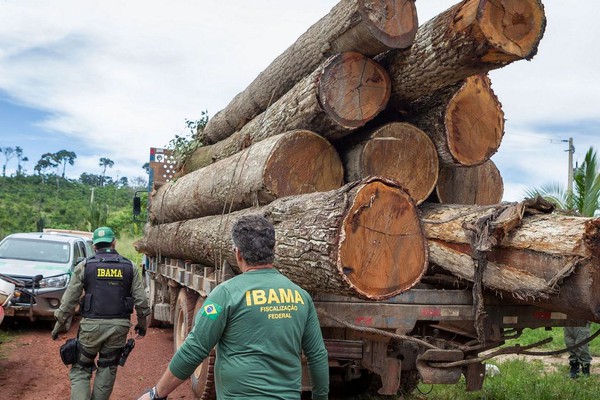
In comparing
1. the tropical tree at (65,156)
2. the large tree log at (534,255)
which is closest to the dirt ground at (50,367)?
the large tree log at (534,255)

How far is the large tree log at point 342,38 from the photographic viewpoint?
5148mm

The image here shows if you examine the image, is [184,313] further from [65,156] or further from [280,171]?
[65,156]

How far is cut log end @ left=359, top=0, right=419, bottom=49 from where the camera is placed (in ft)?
16.8

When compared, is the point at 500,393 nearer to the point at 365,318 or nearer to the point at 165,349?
the point at 365,318

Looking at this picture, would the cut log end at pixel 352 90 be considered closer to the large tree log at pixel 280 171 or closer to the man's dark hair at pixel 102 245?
the large tree log at pixel 280 171

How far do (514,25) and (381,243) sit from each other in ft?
6.79

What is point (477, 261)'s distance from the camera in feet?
15.2

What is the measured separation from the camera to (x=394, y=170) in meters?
5.73

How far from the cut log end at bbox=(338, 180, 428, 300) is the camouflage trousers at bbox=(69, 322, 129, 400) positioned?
2.70 m

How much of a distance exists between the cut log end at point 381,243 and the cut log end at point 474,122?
1.93 metres

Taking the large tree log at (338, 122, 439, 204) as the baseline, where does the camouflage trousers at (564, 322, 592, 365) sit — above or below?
below

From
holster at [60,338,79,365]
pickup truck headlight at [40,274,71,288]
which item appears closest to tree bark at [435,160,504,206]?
holster at [60,338,79,365]

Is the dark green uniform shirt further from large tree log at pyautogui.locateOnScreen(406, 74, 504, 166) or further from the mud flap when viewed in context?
large tree log at pyautogui.locateOnScreen(406, 74, 504, 166)

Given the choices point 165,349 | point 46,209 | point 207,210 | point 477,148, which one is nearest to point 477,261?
point 477,148
